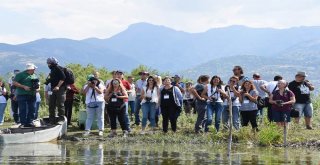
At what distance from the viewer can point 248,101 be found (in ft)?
57.9

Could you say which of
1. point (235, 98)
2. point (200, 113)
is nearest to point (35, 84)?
point (200, 113)

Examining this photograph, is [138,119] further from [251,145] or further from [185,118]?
[251,145]

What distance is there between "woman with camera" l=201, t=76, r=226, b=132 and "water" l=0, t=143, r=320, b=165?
2.59 meters

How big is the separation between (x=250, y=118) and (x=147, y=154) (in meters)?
5.13

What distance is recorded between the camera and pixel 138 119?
19969mm

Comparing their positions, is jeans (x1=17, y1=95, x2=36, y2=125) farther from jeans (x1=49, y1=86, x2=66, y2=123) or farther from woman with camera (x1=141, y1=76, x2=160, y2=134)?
woman with camera (x1=141, y1=76, x2=160, y2=134)

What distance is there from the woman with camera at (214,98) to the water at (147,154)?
259cm

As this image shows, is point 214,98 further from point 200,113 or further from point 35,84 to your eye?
point 35,84

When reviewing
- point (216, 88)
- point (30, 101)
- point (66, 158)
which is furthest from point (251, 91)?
point (66, 158)

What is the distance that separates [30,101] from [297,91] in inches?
293

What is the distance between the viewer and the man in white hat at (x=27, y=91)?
55.3ft

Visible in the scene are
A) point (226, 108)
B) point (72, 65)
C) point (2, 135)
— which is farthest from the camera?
point (72, 65)

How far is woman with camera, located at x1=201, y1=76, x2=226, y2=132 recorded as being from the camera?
17891mm

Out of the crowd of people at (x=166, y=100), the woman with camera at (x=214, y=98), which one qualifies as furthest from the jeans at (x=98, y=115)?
the woman with camera at (x=214, y=98)
